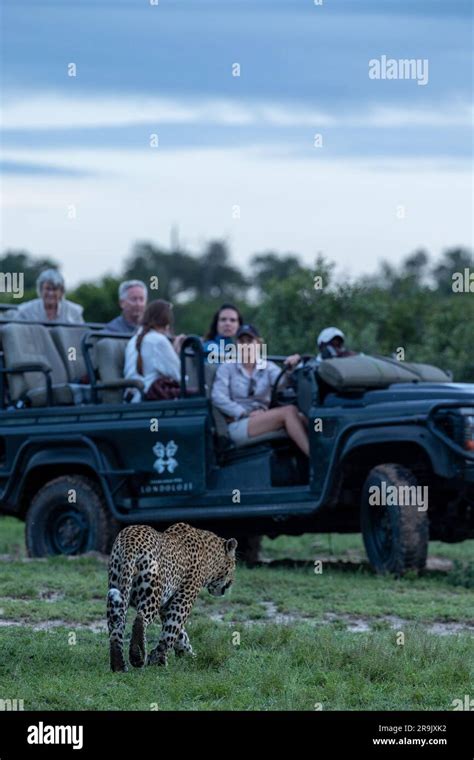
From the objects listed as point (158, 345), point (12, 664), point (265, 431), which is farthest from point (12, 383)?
point (12, 664)

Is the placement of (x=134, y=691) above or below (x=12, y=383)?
below

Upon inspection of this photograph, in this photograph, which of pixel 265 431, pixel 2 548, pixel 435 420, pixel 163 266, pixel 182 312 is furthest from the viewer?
pixel 163 266

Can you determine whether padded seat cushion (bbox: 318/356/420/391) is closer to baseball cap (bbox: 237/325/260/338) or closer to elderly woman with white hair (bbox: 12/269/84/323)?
baseball cap (bbox: 237/325/260/338)

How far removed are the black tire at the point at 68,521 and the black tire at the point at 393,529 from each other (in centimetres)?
212

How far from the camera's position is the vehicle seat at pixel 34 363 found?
1284cm

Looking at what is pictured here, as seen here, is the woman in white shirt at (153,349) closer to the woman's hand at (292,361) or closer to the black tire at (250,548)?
the woman's hand at (292,361)

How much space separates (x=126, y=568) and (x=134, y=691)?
2.26 feet

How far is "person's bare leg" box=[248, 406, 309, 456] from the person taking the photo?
11945 mm

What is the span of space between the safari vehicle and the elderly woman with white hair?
0.31 m

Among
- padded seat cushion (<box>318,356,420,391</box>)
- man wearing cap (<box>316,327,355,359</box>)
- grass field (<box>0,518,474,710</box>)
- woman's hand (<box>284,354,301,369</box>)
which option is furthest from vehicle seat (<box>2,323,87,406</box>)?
padded seat cushion (<box>318,356,420,391</box>)

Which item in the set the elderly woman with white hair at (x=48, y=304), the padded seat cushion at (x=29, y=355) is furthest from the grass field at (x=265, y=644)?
the elderly woman with white hair at (x=48, y=304)

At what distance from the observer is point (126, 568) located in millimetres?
7609

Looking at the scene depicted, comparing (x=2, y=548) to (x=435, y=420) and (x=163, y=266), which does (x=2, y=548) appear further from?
(x=163, y=266)
